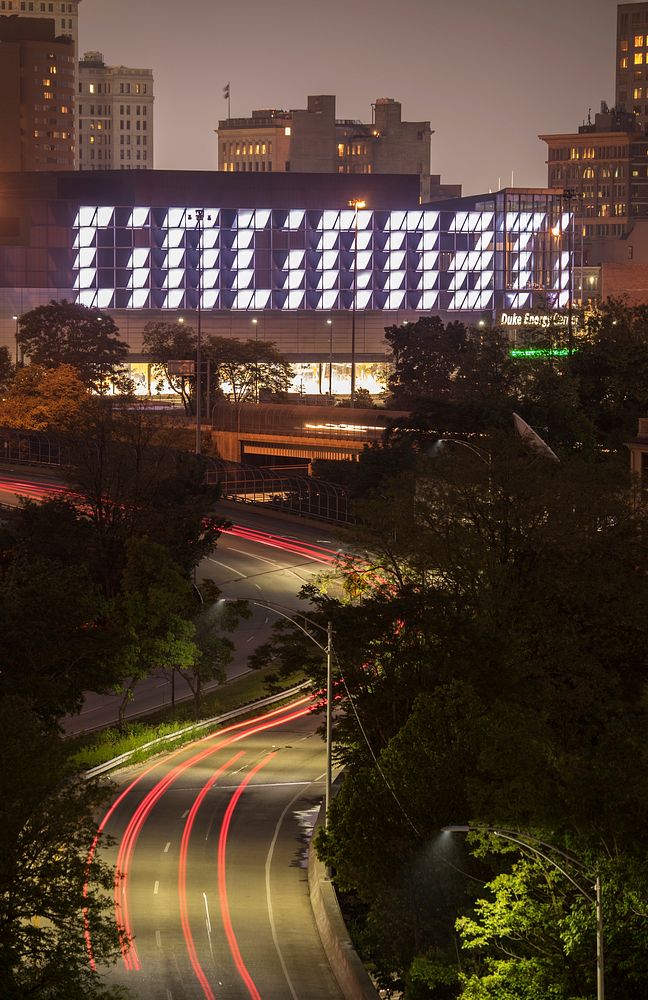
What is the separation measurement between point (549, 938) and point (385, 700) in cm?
1641

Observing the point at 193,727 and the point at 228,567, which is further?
the point at 228,567

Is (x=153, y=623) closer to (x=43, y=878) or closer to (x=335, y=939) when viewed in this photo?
(x=335, y=939)

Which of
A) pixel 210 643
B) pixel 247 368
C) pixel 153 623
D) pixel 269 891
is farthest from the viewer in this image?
pixel 247 368

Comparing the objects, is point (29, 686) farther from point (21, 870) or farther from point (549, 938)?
point (549, 938)

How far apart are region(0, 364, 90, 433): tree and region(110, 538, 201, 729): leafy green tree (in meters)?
70.8

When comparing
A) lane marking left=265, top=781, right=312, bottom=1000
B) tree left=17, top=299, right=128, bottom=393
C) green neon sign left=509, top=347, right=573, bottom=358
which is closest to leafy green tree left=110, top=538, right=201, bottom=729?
lane marking left=265, top=781, right=312, bottom=1000

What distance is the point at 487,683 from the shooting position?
48250 mm

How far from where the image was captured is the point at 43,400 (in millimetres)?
144625

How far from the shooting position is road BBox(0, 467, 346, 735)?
77750 millimetres

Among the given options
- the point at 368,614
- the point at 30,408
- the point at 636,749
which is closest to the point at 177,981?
the point at 636,749

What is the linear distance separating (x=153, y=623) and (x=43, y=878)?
35.2 metres

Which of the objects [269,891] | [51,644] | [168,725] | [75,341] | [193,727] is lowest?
[269,891]

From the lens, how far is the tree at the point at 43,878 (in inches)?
1273

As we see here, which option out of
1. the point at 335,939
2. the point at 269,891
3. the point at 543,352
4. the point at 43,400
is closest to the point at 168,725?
the point at 269,891
